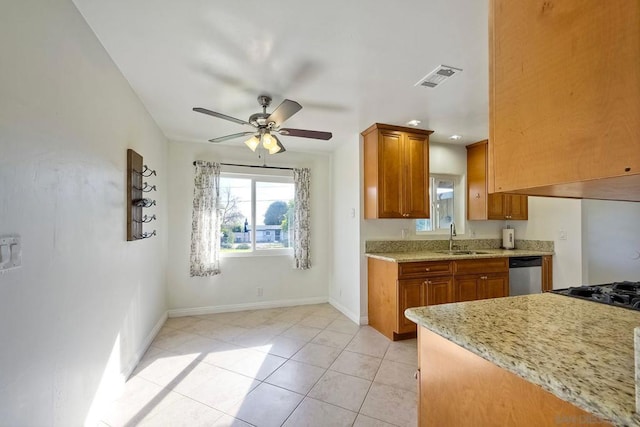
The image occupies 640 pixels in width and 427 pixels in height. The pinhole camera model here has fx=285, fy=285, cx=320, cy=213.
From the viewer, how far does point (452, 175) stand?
14.1ft

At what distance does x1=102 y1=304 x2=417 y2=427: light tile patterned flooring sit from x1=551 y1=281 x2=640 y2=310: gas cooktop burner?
1224mm

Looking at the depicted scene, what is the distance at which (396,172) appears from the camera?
3.46 meters

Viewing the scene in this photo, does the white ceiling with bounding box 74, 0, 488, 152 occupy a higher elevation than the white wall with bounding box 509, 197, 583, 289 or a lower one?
higher

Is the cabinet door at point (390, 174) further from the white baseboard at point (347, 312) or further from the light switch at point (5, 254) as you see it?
the light switch at point (5, 254)

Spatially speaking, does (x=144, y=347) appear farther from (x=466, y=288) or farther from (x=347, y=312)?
(x=466, y=288)

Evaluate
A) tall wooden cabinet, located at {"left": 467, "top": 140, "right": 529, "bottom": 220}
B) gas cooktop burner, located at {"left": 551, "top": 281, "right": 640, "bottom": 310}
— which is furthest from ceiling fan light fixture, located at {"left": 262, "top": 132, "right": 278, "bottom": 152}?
tall wooden cabinet, located at {"left": 467, "top": 140, "right": 529, "bottom": 220}

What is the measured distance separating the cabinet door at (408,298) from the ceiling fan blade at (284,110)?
2.04 meters

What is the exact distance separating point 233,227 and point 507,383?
3.87 m

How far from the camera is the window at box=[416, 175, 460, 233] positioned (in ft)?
13.8

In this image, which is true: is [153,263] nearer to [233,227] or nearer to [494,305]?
[233,227]

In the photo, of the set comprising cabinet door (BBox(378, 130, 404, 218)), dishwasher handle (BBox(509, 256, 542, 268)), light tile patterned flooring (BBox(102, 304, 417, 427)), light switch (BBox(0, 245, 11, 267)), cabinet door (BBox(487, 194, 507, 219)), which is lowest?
light tile patterned flooring (BBox(102, 304, 417, 427))

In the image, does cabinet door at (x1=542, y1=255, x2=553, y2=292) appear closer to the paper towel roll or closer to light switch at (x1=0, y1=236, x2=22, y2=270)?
the paper towel roll

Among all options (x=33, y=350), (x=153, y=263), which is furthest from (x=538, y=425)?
(x=153, y=263)

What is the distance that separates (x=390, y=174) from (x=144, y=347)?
3.21 metres
